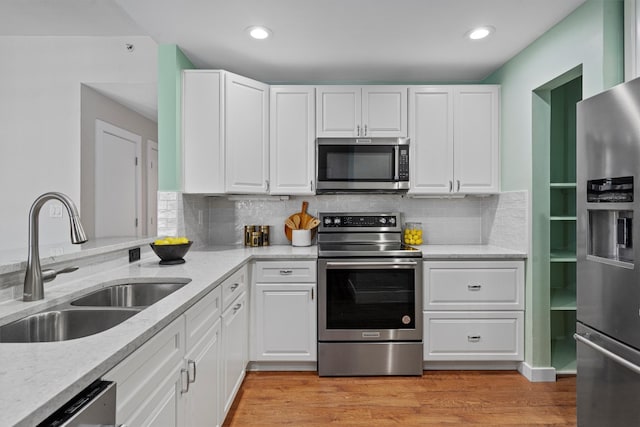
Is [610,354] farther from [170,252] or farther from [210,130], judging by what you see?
[210,130]

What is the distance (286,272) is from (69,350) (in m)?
1.80

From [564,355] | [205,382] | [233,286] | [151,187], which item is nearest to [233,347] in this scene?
[233,286]

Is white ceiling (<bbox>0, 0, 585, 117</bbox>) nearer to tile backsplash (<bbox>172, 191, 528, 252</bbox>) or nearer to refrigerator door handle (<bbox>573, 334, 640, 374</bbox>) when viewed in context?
tile backsplash (<bbox>172, 191, 528, 252</bbox>)

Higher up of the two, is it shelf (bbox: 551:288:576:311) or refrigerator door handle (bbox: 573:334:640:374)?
refrigerator door handle (bbox: 573:334:640:374)

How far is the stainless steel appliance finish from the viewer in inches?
102

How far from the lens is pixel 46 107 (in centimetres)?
317

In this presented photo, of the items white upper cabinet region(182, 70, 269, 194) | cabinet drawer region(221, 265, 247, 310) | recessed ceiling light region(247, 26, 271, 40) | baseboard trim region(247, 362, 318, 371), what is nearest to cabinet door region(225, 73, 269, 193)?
white upper cabinet region(182, 70, 269, 194)

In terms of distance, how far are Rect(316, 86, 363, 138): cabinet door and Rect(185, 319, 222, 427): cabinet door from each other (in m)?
1.78

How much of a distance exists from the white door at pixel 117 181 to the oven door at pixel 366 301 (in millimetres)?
2427

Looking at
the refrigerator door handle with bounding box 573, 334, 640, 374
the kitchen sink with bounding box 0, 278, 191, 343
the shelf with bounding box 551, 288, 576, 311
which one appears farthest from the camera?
the shelf with bounding box 551, 288, 576, 311

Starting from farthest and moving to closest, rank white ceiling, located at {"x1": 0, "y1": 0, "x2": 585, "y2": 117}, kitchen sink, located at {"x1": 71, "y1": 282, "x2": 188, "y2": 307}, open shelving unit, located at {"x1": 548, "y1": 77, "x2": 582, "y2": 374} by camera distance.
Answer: open shelving unit, located at {"x1": 548, "y1": 77, "x2": 582, "y2": 374}
white ceiling, located at {"x1": 0, "y1": 0, "x2": 585, "y2": 117}
kitchen sink, located at {"x1": 71, "y1": 282, "x2": 188, "y2": 307}

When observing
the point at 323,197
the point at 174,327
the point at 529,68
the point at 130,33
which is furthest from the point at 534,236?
the point at 130,33

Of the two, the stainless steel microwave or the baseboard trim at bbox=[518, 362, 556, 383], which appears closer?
the baseboard trim at bbox=[518, 362, 556, 383]

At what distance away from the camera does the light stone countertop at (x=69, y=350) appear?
0.65m
